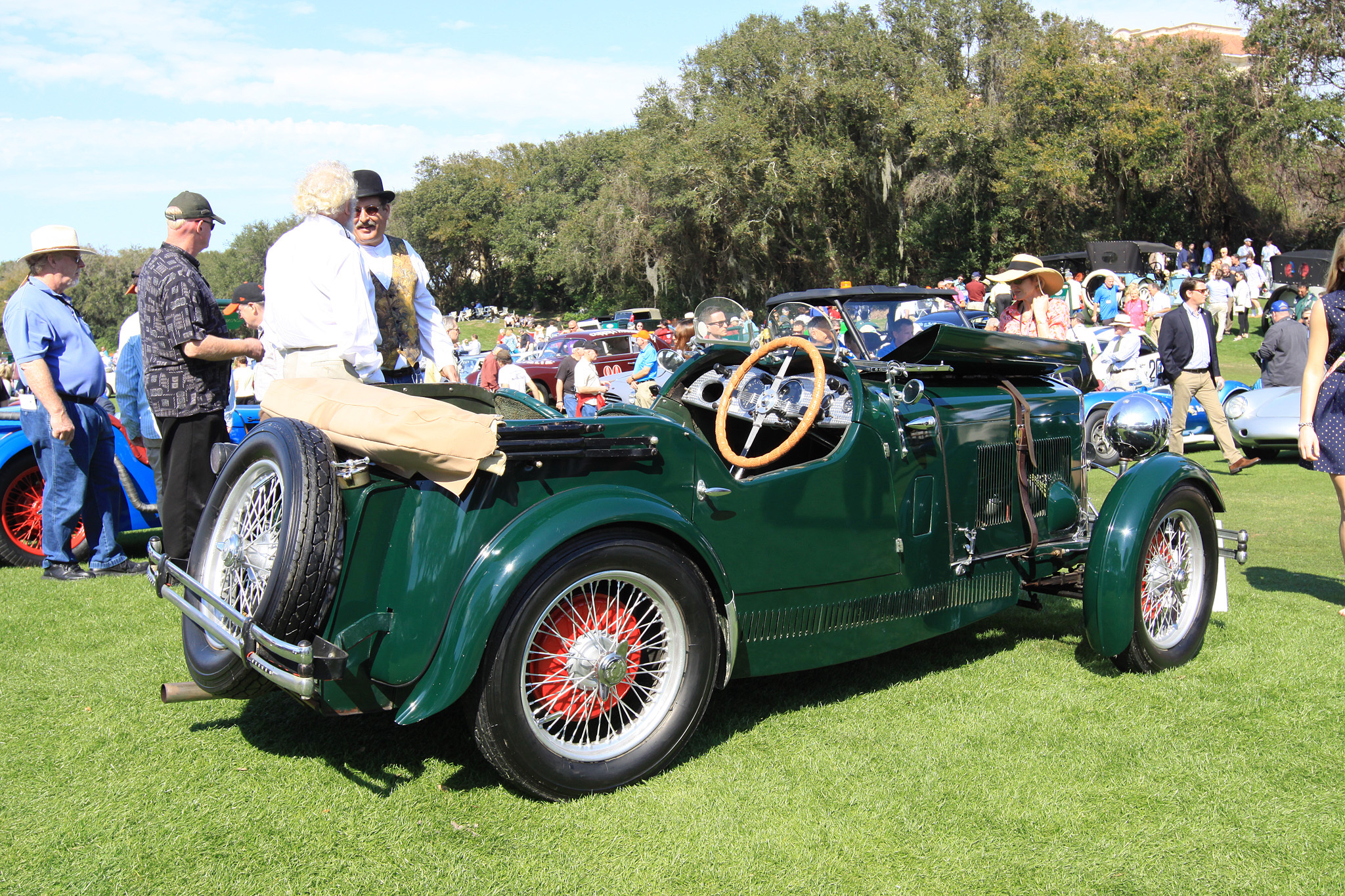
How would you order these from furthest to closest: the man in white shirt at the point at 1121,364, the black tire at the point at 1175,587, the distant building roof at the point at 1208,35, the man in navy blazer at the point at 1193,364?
the distant building roof at the point at 1208,35
the man in white shirt at the point at 1121,364
the man in navy blazer at the point at 1193,364
the black tire at the point at 1175,587

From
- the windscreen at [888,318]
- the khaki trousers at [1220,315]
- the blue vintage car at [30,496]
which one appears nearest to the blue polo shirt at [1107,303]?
the khaki trousers at [1220,315]

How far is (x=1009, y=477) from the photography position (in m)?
4.25

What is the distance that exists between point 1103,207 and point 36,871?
35768mm

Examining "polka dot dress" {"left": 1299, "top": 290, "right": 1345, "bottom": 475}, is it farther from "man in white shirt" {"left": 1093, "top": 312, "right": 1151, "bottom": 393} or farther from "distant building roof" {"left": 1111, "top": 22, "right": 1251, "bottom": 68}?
"distant building roof" {"left": 1111, "top": 22, "right": 1251, "bottom": 68}

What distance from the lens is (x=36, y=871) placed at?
2.46m

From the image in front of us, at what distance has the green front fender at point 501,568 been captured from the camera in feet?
8.51

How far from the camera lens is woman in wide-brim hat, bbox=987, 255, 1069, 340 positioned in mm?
7340

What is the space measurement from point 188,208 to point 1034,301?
6226 millimetres

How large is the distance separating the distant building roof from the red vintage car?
23252 mm

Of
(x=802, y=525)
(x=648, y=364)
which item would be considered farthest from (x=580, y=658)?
(x=648, y=364)

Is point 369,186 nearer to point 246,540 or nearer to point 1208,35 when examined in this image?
point 246,540

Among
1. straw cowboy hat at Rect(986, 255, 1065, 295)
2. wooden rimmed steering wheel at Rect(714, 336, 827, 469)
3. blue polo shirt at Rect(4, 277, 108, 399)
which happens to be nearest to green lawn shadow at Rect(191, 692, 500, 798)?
wooden rimmed steering wheel at Rect(714, 336, 827, 469)

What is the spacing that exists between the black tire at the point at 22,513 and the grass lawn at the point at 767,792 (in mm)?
Answer: 2385

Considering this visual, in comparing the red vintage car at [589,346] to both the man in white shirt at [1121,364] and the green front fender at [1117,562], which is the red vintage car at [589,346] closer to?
the man in white shirt at [1121,364]
